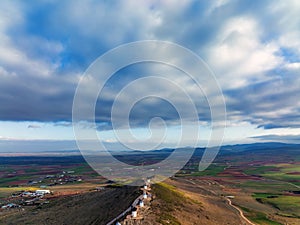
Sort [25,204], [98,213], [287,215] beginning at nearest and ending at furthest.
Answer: [98,213] < [287,215] < [25,204]

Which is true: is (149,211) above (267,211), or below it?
above

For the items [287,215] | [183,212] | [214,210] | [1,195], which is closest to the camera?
[183,212]

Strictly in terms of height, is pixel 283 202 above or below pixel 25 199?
below

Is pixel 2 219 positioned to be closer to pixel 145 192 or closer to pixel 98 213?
pixel 98 213

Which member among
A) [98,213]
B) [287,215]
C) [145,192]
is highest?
[145,192]

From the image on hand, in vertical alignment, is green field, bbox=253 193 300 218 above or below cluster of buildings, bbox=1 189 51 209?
below

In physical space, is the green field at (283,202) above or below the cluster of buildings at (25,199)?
below

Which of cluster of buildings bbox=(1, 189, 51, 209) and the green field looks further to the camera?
cluster of buildings bbox=(1, 189, 51, 209)

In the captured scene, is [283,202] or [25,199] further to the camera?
[25,199]

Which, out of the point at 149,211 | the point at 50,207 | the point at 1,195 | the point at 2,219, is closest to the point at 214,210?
the point at 149,211

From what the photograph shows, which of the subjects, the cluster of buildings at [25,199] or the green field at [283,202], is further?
the cluster of buildings at [25,199]

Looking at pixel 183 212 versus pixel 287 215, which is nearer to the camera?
pixel 183 212
